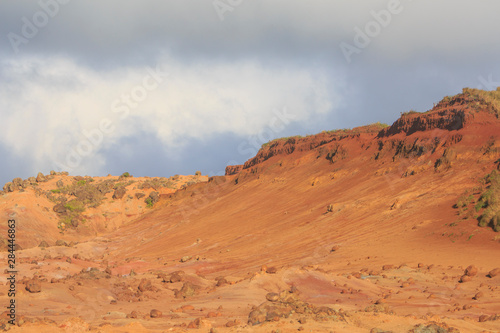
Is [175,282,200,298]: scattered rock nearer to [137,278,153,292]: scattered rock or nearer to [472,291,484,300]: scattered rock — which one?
[137,278,153,292]: scattered rock

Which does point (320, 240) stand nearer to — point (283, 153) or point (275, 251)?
point (275, 251)

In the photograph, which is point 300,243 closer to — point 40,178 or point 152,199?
point 152,199

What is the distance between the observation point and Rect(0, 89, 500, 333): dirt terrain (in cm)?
995

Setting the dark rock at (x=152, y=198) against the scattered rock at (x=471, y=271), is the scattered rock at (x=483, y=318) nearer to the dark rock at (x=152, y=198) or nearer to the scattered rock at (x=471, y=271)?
the scattered rock at (x=471, y=271)

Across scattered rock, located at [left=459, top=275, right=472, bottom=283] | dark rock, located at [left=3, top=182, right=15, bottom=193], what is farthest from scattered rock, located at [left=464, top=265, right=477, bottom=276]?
dark rock, located at [left=3, top=182, right=15, bottom=193]

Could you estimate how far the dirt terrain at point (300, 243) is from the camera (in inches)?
392

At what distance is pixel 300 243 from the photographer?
861 inches

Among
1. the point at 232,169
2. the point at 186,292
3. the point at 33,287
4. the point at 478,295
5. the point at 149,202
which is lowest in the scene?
the point at 478,295

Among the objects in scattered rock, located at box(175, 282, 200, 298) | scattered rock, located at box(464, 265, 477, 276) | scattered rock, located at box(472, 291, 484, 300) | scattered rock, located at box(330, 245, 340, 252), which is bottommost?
scattered rock, located at box(472, 291, 484, 300)

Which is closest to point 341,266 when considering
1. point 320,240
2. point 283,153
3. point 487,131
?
point 320,240

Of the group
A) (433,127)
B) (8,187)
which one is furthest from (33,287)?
(8,187)

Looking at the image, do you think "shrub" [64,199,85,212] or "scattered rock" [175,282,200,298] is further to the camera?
"shrub" [64,199,85,212]

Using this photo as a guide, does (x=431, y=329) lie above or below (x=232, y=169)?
below

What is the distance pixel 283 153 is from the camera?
42.2 metres
